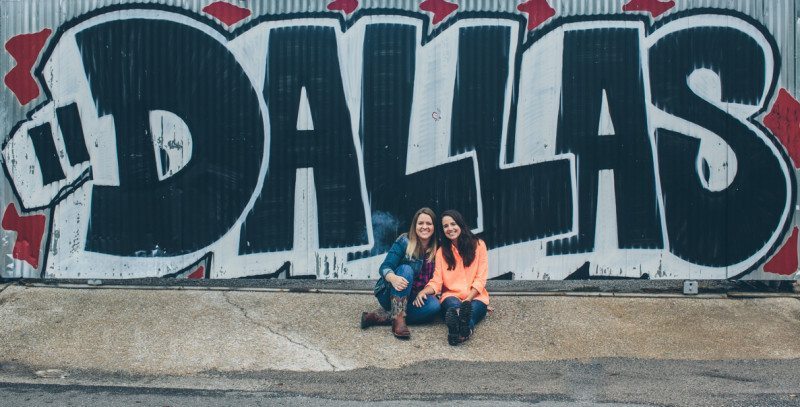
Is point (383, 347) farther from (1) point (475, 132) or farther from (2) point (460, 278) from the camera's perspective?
(1) point (475, 132)

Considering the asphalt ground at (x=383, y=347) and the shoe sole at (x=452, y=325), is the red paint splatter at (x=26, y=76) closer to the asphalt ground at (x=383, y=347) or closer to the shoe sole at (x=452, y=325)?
the asphalt ground at (x=383, y=347)

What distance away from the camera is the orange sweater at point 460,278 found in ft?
24.1

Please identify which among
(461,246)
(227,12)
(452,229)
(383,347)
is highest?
(227,12)

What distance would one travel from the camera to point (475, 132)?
8219 millimetres

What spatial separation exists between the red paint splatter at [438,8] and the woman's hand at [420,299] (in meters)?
2.57

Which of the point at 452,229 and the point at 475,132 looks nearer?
the point at 452,229

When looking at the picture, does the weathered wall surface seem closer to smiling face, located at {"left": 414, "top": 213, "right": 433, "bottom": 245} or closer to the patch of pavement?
smiling face, located at {"left": 414, "top": 213, "right": 433, "bottom": 245}

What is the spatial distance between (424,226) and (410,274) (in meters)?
0.43

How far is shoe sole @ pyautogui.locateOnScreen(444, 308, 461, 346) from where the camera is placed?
7027 mm

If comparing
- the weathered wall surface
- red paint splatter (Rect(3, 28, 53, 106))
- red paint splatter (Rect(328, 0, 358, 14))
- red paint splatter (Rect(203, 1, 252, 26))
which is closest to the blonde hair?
the weathered wall surface

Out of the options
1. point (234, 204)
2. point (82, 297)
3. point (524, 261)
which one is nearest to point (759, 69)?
point (524, 261)

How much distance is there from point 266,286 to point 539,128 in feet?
9.67

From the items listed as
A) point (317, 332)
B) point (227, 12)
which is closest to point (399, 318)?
point (317, 332)

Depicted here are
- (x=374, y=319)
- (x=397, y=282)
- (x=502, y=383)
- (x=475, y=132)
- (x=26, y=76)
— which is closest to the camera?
(x=502, y=383)
